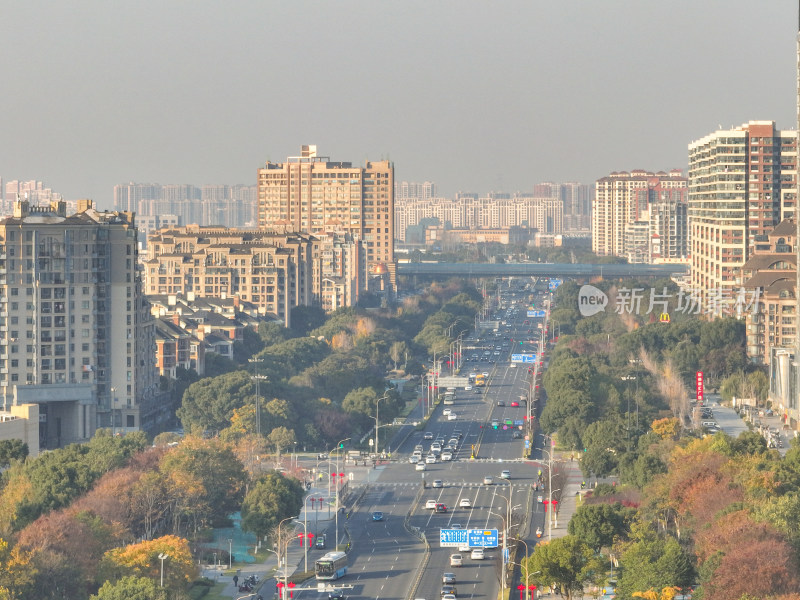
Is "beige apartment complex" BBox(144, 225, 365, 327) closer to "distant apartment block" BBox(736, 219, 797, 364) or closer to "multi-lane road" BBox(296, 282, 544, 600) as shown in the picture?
"multi-lane road" BBox(296, 282, 544, 600)

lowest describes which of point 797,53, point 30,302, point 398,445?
point 398,445

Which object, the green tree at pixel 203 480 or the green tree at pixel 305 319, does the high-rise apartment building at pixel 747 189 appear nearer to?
the green tree at pixel 305 319

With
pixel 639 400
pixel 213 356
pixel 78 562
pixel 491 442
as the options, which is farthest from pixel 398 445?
pixel 78 562

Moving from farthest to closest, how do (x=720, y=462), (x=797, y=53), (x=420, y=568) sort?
(x=797, y=53), (x=720, y=462), (x=420, y=568)

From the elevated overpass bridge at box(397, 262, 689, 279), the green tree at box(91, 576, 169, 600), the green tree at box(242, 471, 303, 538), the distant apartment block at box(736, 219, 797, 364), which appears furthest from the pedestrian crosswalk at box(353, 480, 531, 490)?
the elevated overpass bridge at box(397, 262, 689, 279)

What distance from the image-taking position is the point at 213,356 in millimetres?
97500

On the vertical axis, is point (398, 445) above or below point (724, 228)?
below

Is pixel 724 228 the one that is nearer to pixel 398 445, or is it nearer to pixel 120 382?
pixel 398 445

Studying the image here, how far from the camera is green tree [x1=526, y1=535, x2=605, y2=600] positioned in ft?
156

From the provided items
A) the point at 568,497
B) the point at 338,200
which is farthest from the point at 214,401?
the point at 338,200

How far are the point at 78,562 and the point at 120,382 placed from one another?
1339 inches

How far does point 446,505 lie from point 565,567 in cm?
1709

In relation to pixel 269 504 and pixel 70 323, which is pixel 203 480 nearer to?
pixel 269 504

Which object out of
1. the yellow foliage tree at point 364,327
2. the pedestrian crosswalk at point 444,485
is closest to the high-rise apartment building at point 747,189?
the yellow foliage tree at point 364,327
